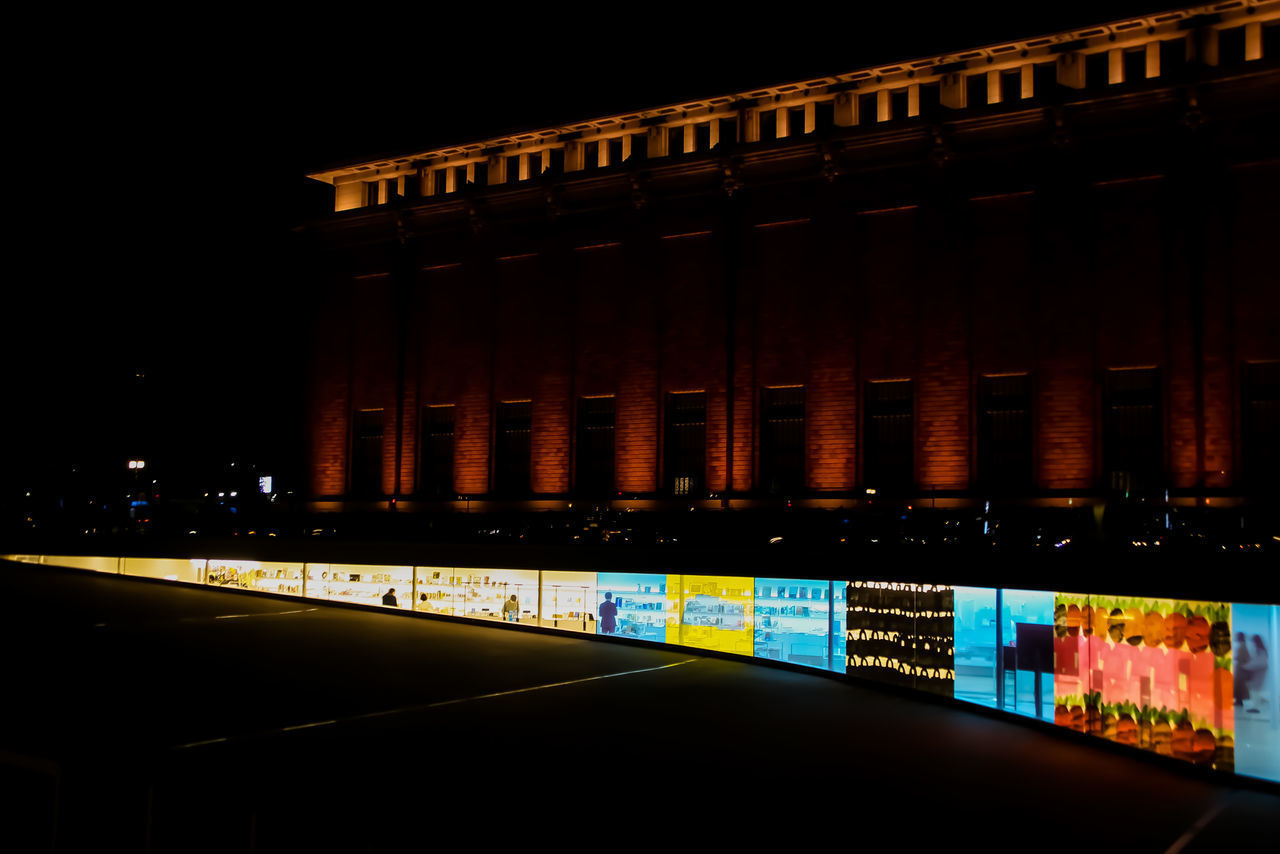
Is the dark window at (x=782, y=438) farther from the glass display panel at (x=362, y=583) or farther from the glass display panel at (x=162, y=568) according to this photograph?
the glass display panel at (x=162, y=568)

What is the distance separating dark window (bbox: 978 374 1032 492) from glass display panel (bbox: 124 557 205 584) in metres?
20.0

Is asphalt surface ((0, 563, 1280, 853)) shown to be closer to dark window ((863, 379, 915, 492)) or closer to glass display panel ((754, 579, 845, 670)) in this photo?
glass display panel ((754, 579, 845, 670))

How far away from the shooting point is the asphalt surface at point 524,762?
6875mm

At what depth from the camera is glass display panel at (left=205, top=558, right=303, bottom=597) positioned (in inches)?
997

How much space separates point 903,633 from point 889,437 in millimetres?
7903

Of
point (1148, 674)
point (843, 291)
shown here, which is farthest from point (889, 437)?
point (1148, 674)

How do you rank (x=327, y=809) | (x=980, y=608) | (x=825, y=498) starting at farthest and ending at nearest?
(x=825, y=498) < (x=980, y=608) < (x=327, y=809)

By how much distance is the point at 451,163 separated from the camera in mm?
29172

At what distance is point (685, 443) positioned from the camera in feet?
84.0

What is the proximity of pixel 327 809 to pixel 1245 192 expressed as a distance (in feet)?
65.7

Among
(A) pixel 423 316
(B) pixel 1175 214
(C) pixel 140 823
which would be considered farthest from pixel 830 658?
(A) pixel 423 316

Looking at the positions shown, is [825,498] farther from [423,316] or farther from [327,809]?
[327,809]

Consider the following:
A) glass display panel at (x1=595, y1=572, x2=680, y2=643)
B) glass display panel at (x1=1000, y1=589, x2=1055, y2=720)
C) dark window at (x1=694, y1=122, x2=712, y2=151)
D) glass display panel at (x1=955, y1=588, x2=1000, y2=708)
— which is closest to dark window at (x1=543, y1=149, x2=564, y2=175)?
dark window at (x1=694, y1=122, x2=712, y2=151)

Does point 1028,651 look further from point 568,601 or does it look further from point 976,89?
point 976,89
